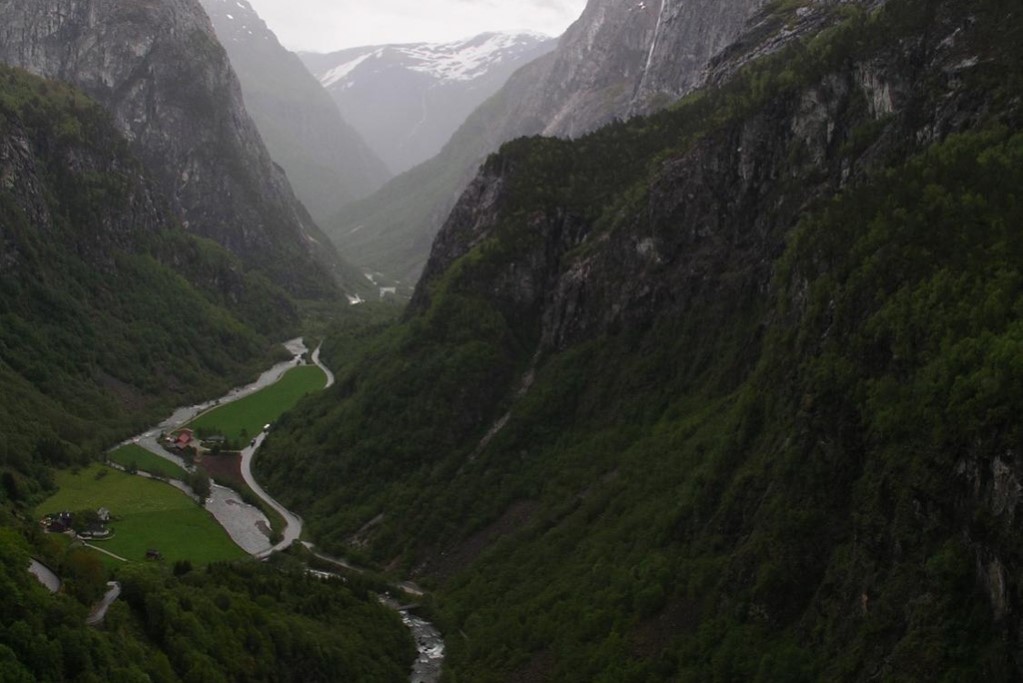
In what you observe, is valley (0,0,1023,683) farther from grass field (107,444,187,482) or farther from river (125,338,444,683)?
river (125,338,444,683)

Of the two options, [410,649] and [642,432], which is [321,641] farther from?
[642,432]

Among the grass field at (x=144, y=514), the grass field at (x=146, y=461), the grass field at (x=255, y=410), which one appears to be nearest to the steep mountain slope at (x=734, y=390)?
the grass field at (x=144, y=514)

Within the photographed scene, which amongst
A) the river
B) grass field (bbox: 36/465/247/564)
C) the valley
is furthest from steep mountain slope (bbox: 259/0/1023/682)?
grass field (bbox: 36/465/247/564)

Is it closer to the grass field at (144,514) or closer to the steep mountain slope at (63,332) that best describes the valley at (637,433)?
the grass field at (144,514)

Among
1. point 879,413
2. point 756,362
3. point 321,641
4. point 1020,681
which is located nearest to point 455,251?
point 756,362

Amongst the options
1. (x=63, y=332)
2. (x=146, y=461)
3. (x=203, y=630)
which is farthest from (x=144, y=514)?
(x=63, y=332)
